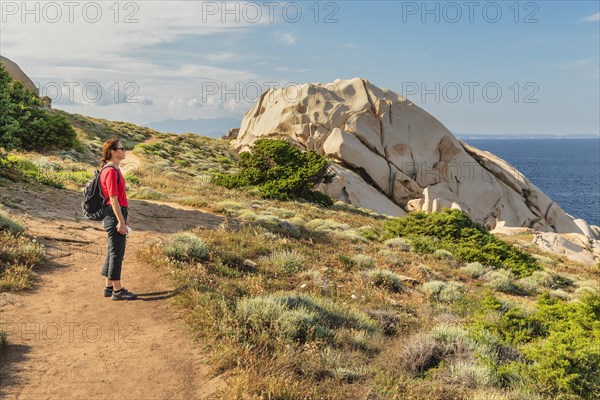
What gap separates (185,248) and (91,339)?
418 cm

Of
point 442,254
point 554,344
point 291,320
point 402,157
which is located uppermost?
point 402,157

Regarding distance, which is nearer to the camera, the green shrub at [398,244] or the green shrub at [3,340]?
the green shrub at [3,340]

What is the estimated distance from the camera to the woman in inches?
303

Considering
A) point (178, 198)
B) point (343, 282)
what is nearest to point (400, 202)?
point (178, 198)

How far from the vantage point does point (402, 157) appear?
41188 millimetres

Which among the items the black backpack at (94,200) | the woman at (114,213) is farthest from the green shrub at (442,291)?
the black backpack at (94,200)

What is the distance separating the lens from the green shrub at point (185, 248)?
1036cm

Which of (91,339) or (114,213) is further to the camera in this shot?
(114,213)

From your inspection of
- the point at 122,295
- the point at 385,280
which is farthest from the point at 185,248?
the point at 385,280

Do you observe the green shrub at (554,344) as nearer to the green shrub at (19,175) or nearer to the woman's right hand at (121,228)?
the woman's right hand at (121,228)

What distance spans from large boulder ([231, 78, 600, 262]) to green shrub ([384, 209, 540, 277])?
14342 millimetres

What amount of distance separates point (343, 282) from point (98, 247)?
21.2ft

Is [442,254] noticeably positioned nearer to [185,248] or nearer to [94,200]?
[185,248]

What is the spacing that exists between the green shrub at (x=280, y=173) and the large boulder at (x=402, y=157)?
22.8ft
